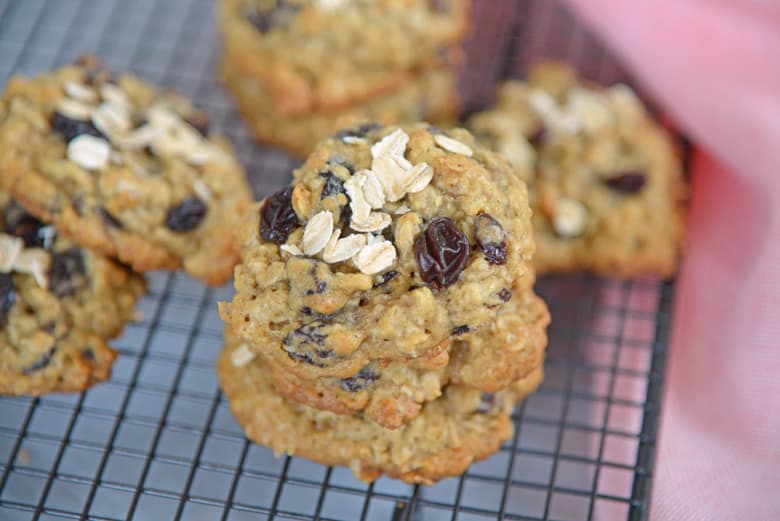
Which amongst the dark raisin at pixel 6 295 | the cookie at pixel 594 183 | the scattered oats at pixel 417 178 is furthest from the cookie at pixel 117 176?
the cookie at pixel 594 183

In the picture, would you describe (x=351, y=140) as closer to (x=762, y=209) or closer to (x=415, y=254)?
(x=415, y=254)

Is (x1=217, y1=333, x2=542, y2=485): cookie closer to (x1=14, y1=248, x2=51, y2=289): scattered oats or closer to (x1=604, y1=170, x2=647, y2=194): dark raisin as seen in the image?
(x1=14, y1=248, x2=51, y2=289): scattered oats

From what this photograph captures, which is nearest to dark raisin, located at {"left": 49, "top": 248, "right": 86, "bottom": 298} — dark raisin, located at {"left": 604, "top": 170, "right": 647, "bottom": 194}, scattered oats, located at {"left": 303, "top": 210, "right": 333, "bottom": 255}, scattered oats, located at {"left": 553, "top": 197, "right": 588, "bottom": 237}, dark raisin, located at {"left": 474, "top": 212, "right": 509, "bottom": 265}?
scattered oats, located at {"left": 303, "top": 210, "right": 333, "bottom": 255}

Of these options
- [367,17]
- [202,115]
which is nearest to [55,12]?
[202,115]

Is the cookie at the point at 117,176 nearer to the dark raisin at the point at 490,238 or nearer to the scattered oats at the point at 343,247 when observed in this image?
the scattered oats at the point at 343,247

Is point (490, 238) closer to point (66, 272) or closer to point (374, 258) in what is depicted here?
point (374, 258)

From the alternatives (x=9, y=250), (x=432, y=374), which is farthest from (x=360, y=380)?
(x=9, y=250)
